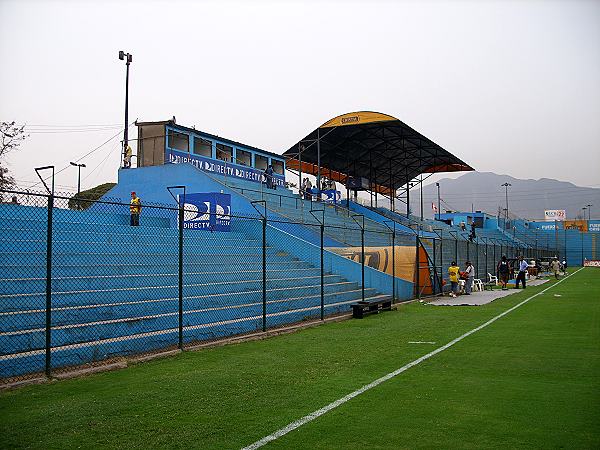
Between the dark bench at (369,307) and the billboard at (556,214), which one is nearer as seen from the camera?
the dark bench at (369,307)

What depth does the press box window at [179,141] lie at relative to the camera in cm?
2588

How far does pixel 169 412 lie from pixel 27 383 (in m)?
2.69

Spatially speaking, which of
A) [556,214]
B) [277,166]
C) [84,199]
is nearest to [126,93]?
[277,166]

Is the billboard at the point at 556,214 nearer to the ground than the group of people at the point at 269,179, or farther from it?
farther from it

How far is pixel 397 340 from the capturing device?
11953mm

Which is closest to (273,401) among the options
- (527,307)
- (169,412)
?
(169,412)

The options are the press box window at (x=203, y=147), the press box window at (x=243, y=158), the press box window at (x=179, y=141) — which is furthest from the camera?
the press box window at (x=243, y=158)

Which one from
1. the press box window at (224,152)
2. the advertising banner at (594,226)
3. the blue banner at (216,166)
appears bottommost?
the advertising banner at (594,226)

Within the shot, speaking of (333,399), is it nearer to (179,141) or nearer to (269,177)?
(179,141)

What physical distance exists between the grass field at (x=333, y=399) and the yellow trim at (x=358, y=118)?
23094 mm

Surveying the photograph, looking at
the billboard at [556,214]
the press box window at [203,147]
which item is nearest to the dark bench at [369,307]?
the press box window at [203,147]

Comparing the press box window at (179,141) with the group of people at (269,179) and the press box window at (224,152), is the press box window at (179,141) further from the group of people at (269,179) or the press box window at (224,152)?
the group of people at (269,179)

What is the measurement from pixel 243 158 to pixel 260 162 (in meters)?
1.97

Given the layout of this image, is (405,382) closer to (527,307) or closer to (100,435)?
(100,435)
